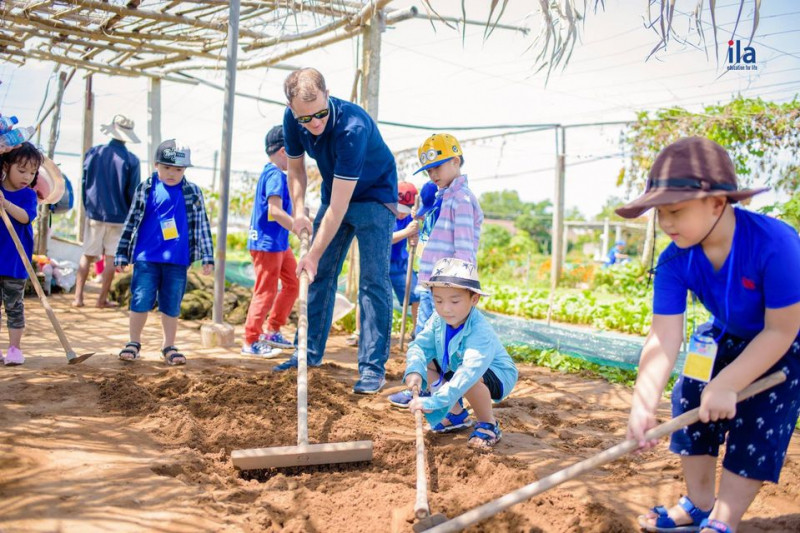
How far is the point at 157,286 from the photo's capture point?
15.1ft

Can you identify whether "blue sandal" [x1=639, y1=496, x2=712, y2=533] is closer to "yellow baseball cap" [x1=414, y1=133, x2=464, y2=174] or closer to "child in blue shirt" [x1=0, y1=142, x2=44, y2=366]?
"yellow baseball cap" [x1=414, y1=133, x2=464, y2=174]

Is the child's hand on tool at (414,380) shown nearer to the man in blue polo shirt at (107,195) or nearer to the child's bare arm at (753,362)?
the child's bare arm at (753,362)

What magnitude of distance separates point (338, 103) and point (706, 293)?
241 centimetres

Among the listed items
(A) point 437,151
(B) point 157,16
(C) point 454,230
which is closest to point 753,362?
(C) point 454,230

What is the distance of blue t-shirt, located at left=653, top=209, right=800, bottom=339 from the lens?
190 centimetres

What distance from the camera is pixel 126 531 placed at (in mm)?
2023

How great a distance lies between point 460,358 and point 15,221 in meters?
3.16

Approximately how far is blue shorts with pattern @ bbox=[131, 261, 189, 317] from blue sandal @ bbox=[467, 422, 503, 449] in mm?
2474

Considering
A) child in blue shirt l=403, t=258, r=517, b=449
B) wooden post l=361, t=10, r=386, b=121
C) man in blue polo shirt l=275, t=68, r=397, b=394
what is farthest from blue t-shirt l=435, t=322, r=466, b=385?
wooden post l=361, t=10, r=386, b=121

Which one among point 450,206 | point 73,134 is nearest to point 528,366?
point 450,206

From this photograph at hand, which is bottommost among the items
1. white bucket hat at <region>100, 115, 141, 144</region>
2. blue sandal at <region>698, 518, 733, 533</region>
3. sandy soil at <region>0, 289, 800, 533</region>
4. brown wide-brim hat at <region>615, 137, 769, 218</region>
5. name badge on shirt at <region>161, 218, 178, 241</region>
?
sandy soil at <region>0, 289, 800, 533</region>

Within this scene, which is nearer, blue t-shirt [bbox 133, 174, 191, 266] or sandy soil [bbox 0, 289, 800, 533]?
sandy soil [bbox 0, 289, 800, 533]

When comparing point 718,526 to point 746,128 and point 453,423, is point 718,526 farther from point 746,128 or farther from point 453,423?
point 746,128

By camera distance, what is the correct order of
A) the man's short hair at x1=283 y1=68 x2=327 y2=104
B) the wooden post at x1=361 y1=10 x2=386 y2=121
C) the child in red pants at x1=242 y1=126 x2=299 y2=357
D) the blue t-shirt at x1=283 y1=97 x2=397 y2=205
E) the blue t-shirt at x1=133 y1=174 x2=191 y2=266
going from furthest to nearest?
the wooden post at x1=361 y1=10 x2=386 y2=121, the child in red pants at x1=242 y1=126 x2=299 y2=357, the blue t-shirt at x1=133 y1=174 x2=191 y2=266, the blue t-shirt at x1=283 y1=97 x2=397 y2=205, the man's short hair at x1=283 y1=68 x2=327 y2=104
